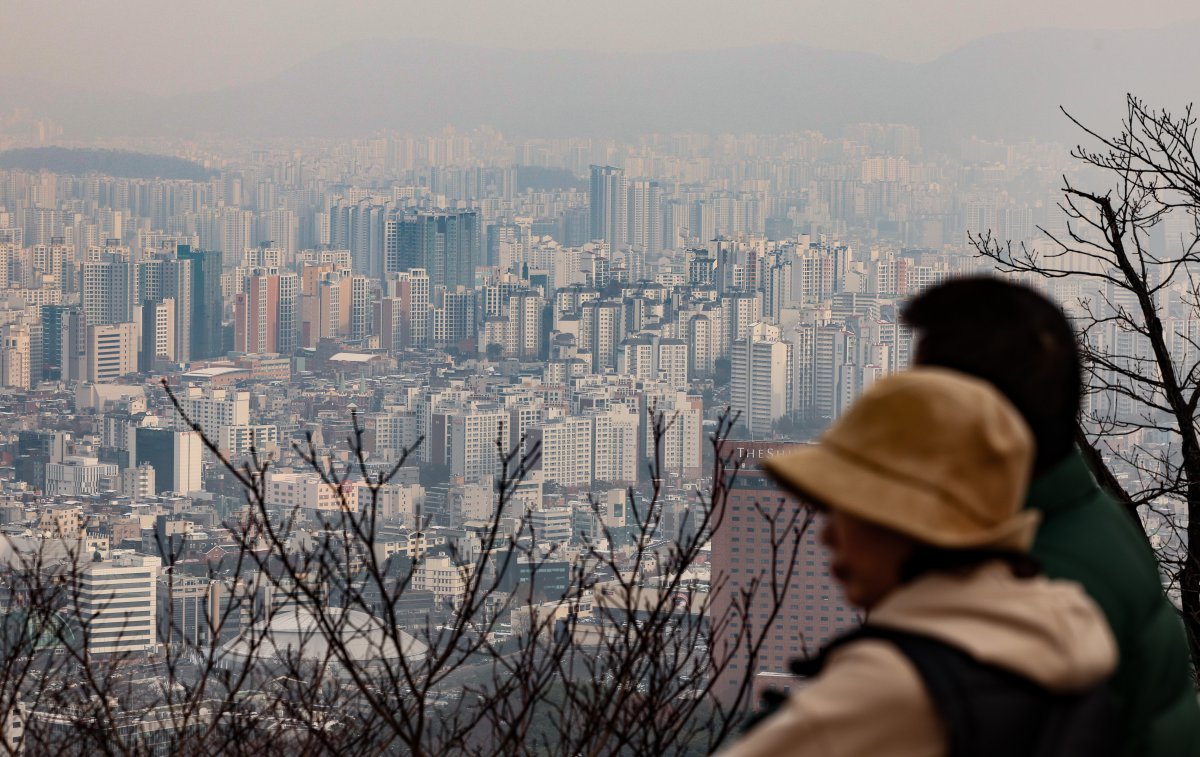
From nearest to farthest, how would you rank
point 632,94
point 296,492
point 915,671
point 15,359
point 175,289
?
point 915,671 < point 296,492 < point 15,359 < point 175,289 < point 632,94

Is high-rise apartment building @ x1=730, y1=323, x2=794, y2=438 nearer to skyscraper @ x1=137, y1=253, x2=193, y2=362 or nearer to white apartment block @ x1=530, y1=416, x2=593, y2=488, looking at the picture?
white apartment block @ x1=530, y1=416, x2=593, y2=488

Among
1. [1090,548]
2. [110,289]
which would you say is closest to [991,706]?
[1090,548]

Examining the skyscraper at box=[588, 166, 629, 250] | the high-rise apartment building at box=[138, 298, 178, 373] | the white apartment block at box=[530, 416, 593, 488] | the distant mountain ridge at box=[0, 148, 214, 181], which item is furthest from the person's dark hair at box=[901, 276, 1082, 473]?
the distant mountain ridge at box=[0, 148, 214, 181]

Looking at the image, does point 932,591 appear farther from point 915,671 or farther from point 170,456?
point 170,456

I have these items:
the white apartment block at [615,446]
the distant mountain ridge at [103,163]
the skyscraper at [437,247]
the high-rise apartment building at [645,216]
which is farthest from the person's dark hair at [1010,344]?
the distant mountain ridge at [103,163]

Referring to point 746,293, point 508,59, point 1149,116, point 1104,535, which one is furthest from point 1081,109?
point 1104,535

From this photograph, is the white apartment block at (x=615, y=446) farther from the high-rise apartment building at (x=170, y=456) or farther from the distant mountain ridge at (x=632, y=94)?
the distant mountain ridge at (x=632, y=94)
